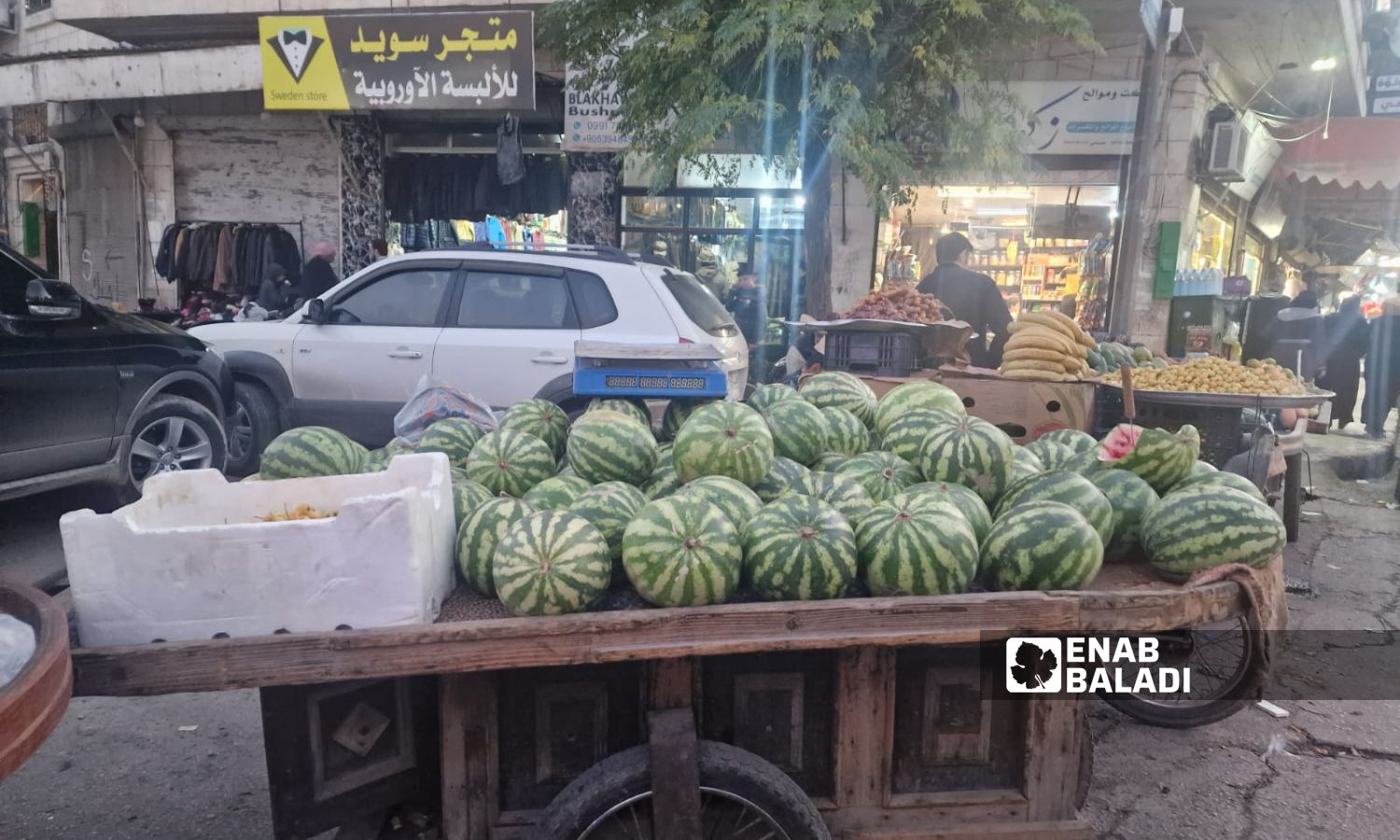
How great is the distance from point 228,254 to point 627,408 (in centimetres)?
1187

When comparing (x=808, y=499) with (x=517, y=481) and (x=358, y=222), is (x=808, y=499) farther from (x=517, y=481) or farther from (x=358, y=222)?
(x=358, y=222)

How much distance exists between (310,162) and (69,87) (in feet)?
10.5

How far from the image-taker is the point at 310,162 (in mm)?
13406

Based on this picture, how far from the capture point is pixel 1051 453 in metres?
3.17

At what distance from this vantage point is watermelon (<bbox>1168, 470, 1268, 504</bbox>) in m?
2.57

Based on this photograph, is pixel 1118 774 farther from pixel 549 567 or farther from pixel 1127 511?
pixel 549 567

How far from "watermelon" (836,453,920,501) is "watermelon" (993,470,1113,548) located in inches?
13.4

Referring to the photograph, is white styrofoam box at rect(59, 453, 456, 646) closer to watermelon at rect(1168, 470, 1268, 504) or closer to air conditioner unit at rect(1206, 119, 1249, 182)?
watermelon at rect(1168, 470, 1268, 504)

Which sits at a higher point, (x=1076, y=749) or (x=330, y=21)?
(x=330, y=21)

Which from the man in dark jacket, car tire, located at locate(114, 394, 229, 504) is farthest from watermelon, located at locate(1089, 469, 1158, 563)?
the man in dark jacket

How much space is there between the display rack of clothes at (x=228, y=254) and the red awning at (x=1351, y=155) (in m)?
14.7

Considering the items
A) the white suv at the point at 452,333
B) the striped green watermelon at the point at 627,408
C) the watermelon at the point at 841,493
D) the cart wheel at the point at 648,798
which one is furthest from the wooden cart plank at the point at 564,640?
the white suv at the point at 452,333

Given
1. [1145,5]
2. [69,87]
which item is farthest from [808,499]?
[69,87]

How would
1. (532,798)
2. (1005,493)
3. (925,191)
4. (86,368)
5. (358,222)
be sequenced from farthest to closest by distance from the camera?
(358,222) → (925,191) → (86,368) → (1005,493) → (532,798)
